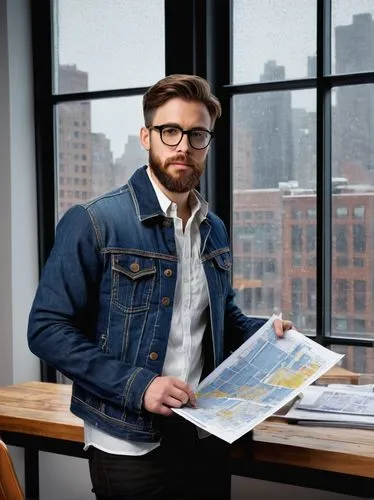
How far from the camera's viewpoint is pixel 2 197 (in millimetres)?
3072

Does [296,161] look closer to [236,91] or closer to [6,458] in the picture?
[236,91]

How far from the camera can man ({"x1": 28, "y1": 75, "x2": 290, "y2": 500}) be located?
1.43 metres

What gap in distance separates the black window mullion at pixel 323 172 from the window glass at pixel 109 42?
710 mm

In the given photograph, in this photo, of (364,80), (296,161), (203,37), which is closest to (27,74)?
(203,37)

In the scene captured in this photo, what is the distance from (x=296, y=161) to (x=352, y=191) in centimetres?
26

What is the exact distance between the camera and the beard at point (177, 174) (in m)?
1.53

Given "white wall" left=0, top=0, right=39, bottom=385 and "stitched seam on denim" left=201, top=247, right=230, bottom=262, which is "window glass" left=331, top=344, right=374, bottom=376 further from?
"white wall" left=0, top=0, right=39, bottom=385

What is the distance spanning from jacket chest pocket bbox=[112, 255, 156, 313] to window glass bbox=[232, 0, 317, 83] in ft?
4.91

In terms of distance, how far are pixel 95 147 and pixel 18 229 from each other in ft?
A: 1.65

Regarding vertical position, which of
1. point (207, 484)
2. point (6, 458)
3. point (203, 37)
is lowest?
point (207, 484)

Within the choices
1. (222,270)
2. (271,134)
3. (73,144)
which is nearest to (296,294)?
(271,134)

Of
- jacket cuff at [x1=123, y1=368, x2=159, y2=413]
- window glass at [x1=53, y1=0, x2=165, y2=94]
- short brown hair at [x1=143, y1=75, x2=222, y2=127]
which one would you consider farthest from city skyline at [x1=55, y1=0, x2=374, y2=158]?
jacket cuff at [x1=123, y1=368, x2=159, y2=413]

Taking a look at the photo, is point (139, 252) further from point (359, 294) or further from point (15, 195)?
point (15, 195)

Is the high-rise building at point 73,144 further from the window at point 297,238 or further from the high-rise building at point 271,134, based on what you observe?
the window at point 297,238
